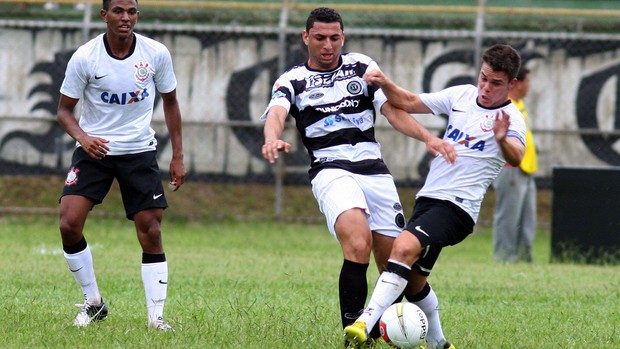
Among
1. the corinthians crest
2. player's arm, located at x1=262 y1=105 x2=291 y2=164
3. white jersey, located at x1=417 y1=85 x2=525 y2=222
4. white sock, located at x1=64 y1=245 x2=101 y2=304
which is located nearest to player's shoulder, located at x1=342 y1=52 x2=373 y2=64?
player's arm, located at x1=262 y1=105 x2=291 y2=164

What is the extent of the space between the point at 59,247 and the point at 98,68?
6.21m

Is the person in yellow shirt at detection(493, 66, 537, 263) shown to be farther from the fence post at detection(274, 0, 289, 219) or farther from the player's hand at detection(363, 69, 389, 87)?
the player's hand at detection(363, 69, 389, 87)

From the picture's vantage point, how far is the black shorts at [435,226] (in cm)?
643

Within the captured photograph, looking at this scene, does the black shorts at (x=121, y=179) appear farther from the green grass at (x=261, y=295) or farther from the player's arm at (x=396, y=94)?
the player's arm at (x=396, y=94)

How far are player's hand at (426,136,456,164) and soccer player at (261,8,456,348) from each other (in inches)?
9.2

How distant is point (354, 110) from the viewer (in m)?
6.91

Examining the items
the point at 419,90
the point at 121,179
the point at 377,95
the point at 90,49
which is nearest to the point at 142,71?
the point at 90,49

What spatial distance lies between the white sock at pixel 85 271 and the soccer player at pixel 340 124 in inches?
65.0

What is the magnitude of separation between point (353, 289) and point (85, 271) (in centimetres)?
198

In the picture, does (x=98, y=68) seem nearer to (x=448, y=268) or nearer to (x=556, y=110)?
(x=448, y=268)

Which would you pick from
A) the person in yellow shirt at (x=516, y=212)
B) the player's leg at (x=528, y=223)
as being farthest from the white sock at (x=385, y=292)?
the player's leg at (x=528, y=223)

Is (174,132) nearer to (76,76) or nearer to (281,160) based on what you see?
(76,76)

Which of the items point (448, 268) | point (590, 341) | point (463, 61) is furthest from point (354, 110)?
point (463, 61)

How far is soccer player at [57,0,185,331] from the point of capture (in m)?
7.16
